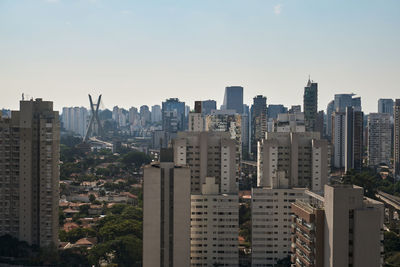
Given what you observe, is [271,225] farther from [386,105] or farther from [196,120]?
[386,105]

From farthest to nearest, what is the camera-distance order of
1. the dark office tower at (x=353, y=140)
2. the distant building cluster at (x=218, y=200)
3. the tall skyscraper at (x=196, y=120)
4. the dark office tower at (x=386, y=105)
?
the dark office tower at (x=386, y=105) < the dark office tower at (x=353, y=140) < the tall skyscraper at (x=196, y=120) < the distant building cluster at (x=218, y=200)

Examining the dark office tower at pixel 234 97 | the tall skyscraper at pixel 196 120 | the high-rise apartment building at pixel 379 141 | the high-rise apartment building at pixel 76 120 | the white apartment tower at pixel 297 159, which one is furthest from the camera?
the high-rise apartment building at pixel 76 120

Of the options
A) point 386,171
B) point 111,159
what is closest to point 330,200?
point 386,171

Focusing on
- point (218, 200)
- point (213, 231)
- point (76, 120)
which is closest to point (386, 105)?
point (76, 120)

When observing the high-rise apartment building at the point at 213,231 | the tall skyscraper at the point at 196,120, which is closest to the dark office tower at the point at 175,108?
the tall skyscraper at the point at 196,120

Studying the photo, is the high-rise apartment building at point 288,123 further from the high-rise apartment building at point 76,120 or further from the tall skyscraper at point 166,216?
the high-rise apartment building at point 76,120

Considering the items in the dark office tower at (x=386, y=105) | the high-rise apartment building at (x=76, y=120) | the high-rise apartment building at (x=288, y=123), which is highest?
the dark office tower at (x=386, y=105)
